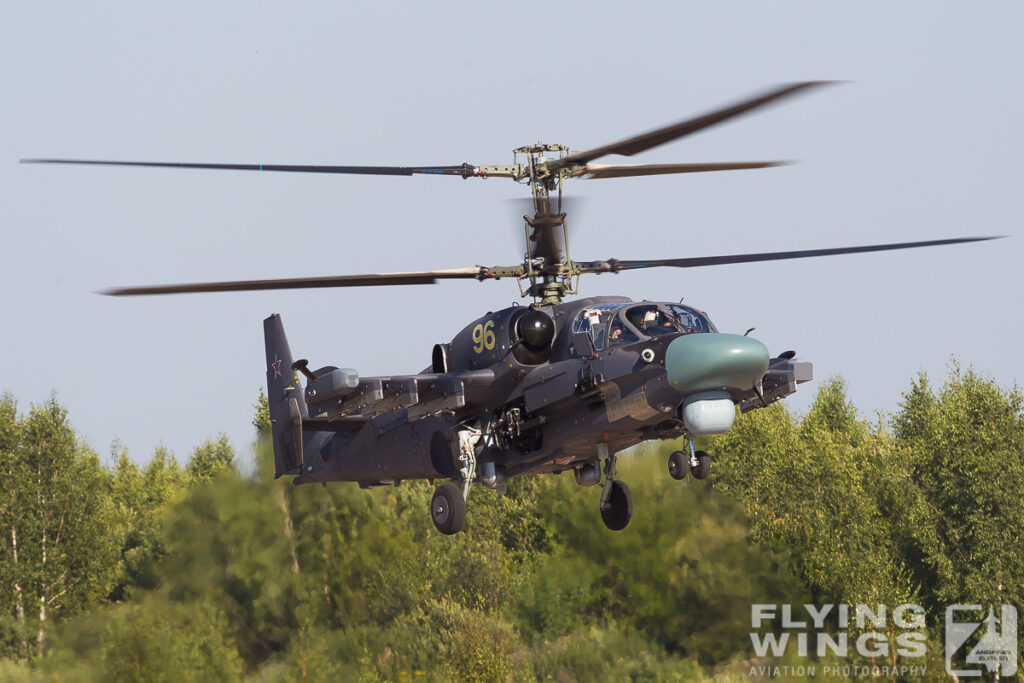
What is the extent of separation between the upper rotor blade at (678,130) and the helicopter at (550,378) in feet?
1.02

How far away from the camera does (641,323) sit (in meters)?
17.5

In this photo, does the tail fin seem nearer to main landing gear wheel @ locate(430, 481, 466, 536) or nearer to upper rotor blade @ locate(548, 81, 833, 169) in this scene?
main landing gear wheel @ locate(430, 481, 466, 536)

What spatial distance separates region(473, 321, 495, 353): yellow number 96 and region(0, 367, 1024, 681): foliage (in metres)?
22.9

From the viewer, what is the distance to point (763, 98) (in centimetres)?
1070

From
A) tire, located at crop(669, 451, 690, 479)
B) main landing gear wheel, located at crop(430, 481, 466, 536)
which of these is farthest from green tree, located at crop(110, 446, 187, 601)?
tire, located at crop(669, 451, 690, 479)

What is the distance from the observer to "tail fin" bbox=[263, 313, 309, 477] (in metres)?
19.2

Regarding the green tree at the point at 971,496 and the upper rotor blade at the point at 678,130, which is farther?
the green tree at the point at 971,496

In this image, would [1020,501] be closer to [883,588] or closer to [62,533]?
[883,588]

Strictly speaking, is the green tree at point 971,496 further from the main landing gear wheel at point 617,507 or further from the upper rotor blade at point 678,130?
the upper rotor blade at point 678,130

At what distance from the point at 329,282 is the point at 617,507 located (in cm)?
665

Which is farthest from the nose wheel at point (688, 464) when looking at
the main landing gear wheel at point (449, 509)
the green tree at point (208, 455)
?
the green tree at point (208, 455)

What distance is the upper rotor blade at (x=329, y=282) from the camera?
1596cm

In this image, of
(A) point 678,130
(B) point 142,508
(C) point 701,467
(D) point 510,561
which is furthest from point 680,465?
(B) point 142,508

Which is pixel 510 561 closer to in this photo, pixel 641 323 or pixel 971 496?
pixel 971 496
